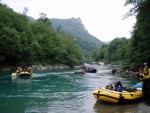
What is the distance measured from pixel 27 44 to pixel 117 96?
54328 mm

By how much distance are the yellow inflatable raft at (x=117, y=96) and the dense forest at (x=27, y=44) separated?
1741 inches

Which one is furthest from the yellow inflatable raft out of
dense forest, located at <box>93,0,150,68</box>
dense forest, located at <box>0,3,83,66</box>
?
dense forest, located at <box>0,3,83,66</box>

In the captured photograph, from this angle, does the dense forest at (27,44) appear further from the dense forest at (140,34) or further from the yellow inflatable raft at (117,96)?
the yellow inflatable raft at (117,96)

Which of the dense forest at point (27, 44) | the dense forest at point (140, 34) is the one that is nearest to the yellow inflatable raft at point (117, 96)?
the dense forest at point (140, 34)

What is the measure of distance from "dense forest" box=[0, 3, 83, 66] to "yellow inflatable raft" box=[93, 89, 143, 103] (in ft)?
145

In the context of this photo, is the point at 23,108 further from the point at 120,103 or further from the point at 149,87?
the point at 149,87

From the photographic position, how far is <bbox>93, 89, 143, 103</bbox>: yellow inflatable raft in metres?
18.4

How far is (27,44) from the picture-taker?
70.4 meters

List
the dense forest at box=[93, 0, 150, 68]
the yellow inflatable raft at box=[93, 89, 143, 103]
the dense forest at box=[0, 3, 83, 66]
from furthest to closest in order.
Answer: the dense forest at box=[0, 3, 83, 66]
the dense forest at box=[93, 0, 150, 68]
the yellow inflatable raft at box=[93, 89, 143, 103]

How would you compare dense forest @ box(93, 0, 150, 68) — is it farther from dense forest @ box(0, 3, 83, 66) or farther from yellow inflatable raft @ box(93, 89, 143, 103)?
dense forest @ box(0, 3, 83, 66)

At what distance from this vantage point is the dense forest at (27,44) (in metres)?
61.7

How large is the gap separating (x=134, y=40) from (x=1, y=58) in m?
29.2

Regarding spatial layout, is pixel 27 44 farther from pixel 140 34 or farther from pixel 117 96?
pixel 117 96

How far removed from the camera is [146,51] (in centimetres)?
3962
